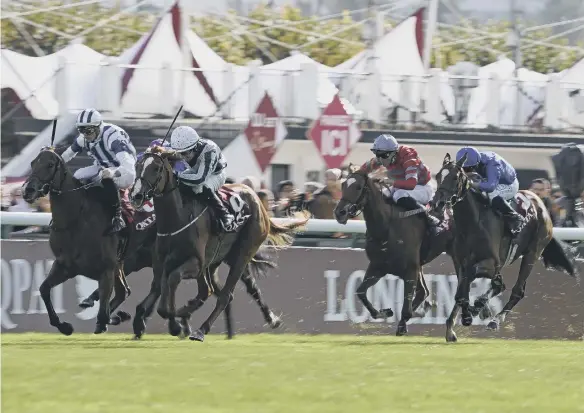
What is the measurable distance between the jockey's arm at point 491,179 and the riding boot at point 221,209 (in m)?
2.48

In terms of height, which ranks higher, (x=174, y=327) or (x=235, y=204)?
(x=235, y=204)

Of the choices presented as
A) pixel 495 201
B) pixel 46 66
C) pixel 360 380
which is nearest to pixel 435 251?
pixel 495 201

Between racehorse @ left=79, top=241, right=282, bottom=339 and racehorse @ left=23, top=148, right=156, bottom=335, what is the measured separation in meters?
0.29

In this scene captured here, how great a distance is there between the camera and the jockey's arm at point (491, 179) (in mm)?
13711

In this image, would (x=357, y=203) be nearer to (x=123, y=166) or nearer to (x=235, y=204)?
(x=235, y=204)

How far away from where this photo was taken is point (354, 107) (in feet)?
72.4

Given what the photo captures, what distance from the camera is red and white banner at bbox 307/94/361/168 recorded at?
52.5ft

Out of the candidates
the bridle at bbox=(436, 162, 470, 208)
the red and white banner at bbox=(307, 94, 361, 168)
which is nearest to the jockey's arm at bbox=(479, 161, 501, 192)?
the bridle at bbox=(436, 162, 470, 208)

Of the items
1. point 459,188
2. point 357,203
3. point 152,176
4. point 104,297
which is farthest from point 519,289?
point 152,176

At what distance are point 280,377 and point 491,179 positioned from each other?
5133 mm

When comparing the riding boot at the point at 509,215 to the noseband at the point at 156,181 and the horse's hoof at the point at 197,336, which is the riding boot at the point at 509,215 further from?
the noseband at the point at 156,181

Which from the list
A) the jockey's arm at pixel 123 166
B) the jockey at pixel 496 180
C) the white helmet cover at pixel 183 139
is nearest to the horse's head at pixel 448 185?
the jockey at pixel 496 180

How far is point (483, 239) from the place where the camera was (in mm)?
13688

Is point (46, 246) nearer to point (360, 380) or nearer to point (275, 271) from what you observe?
point (275, 271)
